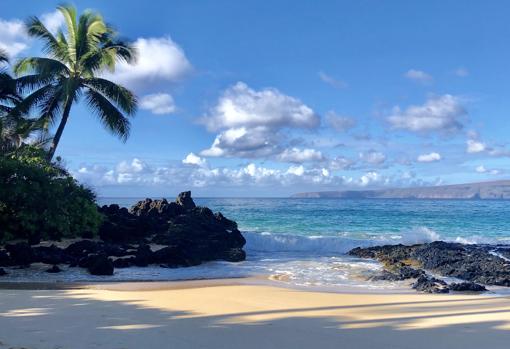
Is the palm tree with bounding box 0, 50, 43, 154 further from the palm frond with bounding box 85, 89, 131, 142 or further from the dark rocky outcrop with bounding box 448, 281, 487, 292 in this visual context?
the dark rocky outcrop with bounding box 448, 281, 487, 292

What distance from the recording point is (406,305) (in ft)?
31.3

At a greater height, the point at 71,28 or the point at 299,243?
the point at 71,28

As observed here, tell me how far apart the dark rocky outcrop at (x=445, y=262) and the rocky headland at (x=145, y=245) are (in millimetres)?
5560

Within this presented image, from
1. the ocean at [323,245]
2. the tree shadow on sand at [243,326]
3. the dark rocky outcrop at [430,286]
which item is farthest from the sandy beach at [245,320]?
the ocean at [323,245]

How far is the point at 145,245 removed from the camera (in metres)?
17.5

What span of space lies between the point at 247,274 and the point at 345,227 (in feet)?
79.9

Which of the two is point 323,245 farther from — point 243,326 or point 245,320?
point 243,326

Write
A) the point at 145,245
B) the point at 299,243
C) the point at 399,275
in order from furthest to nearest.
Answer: the point at 299,243 < the point at 145,245 < the point at 399,275

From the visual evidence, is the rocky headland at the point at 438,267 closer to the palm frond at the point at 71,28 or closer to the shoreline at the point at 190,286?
the shoreline at the point at 190,286

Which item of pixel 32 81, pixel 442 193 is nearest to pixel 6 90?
pixel 32 81

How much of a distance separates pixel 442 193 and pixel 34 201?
15587 cm

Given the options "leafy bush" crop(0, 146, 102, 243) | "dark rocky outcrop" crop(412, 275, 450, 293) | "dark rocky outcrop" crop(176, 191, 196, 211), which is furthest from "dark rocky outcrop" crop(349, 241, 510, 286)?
"leafy bush" crop(0, 146, 102, 243)

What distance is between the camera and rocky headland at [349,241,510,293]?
12.7 m

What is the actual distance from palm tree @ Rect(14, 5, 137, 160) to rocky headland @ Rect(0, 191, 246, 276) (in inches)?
174
